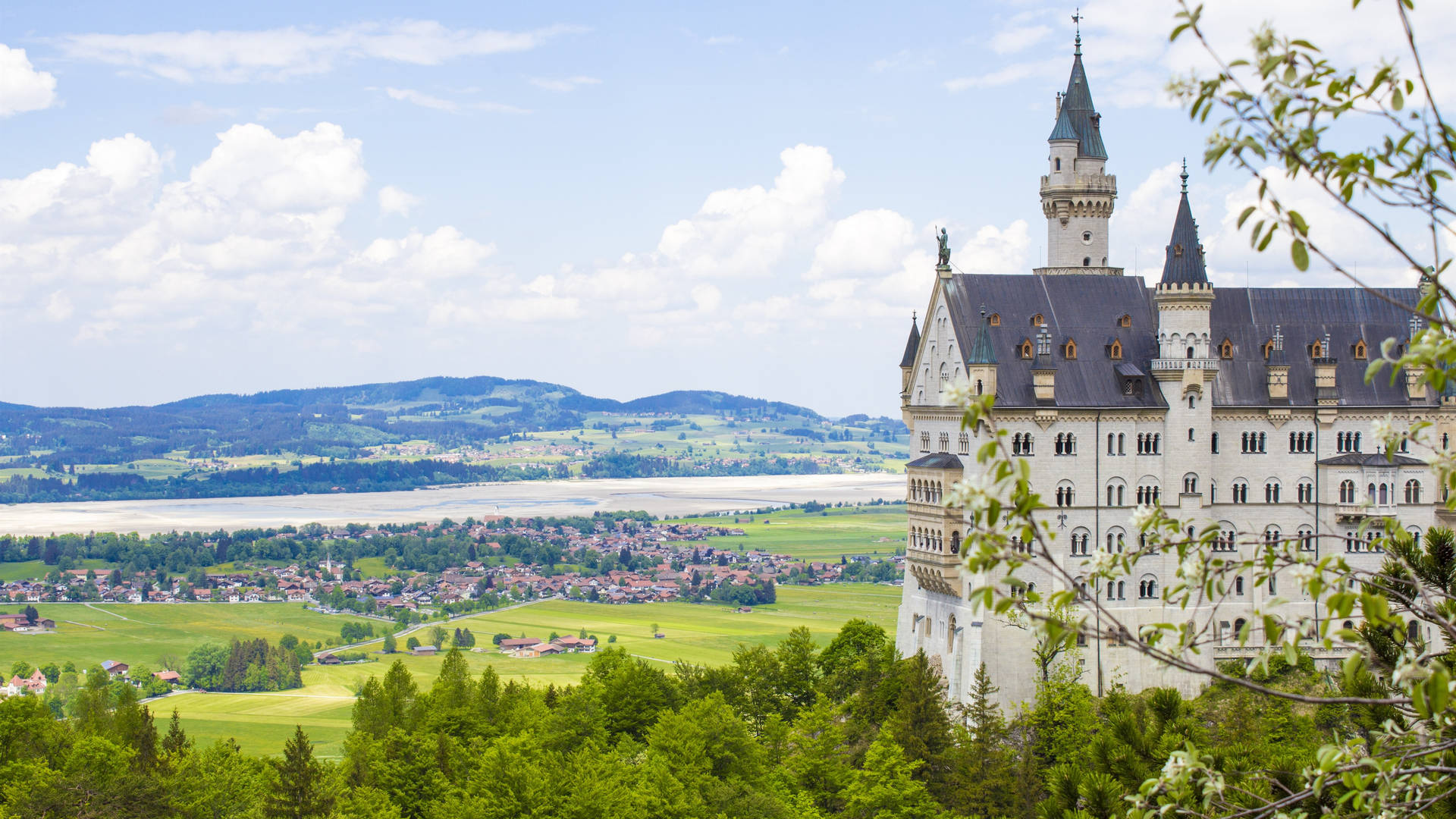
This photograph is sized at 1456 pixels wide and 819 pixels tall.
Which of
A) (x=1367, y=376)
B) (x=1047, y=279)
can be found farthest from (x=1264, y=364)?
(x=1367, y=376)

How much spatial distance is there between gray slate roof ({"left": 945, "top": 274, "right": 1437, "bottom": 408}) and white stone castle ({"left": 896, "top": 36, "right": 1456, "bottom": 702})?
10cm

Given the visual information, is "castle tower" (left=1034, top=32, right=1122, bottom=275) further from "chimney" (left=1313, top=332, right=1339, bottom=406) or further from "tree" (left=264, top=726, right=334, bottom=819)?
"tree" (left=264, top=726, right=334, bottom=819)

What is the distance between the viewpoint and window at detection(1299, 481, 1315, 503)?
280 ft

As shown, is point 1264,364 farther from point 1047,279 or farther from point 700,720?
point 700,720

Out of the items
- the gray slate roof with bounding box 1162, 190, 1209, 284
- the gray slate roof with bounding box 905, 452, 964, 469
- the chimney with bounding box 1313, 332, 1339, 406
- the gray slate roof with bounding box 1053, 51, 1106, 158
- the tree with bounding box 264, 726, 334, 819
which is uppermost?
the gray slate roof with bounding box 1053, 51, 1106, 158

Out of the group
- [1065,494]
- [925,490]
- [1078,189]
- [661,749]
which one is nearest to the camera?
[661,749]

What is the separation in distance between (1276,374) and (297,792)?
54.3 m

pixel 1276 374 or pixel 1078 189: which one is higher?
pixel 1078 189

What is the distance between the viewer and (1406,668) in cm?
1476

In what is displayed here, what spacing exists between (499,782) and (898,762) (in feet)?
60.7

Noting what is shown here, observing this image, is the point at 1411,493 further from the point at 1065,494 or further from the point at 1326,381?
the point at 1065,494

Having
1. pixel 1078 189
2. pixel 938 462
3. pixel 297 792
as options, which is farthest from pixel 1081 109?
pixel 297 792

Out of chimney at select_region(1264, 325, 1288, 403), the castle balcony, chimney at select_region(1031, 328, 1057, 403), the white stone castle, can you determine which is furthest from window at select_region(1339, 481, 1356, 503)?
chimney at select_region(1031, 328, 1057, 403)

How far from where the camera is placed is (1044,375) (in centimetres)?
8156
